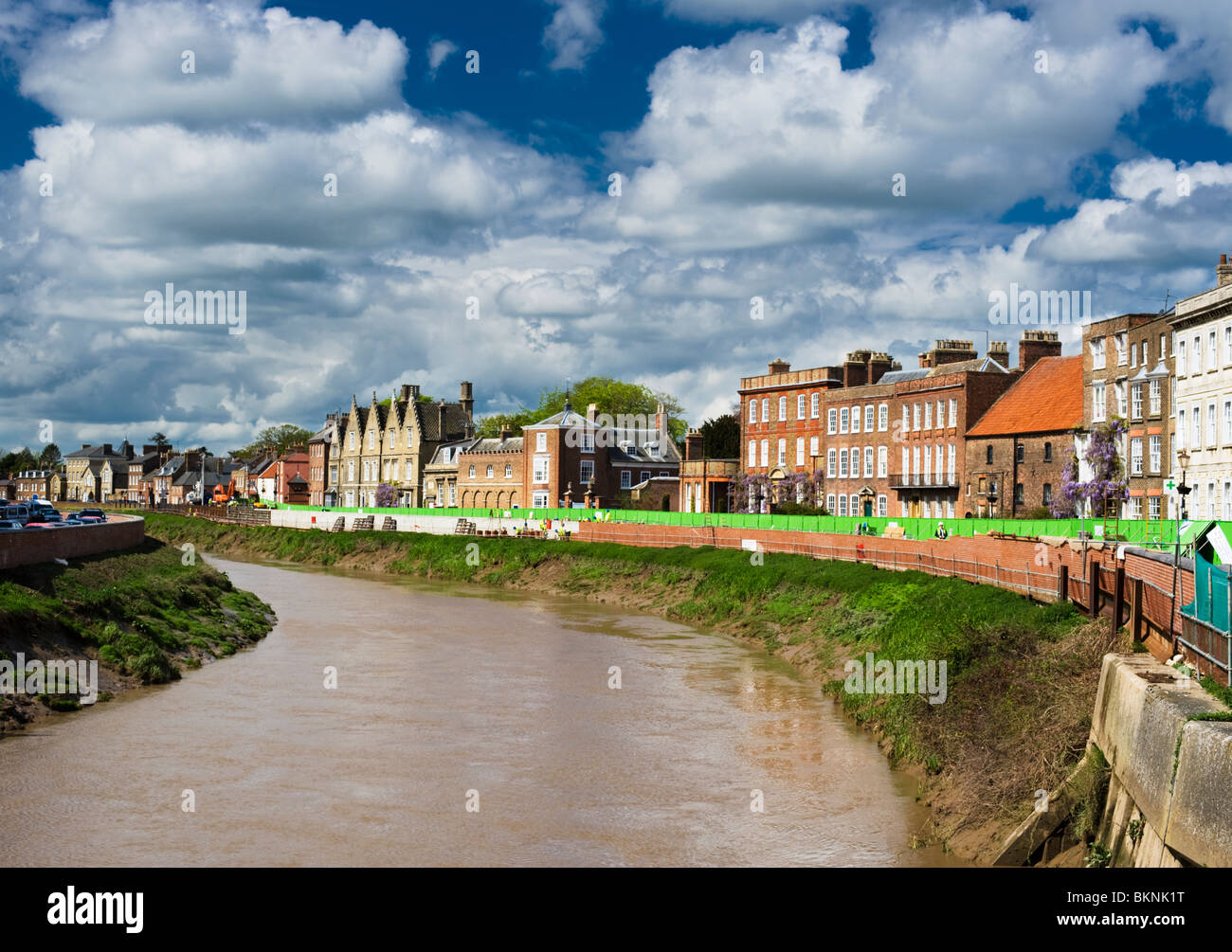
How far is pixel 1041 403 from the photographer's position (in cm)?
A: 7112

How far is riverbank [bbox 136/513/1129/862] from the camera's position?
64.6 feet

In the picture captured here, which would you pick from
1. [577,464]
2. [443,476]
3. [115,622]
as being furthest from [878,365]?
[115,622]

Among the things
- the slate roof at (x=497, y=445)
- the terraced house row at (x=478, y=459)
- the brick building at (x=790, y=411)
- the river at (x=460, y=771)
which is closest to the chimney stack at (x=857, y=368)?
the brick building at (x=790, y=411)

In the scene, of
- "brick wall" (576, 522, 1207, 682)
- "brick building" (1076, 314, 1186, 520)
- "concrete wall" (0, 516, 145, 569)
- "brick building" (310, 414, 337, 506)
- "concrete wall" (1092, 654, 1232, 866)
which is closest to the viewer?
"concrete wall" (1092, 654, 1232, 866)

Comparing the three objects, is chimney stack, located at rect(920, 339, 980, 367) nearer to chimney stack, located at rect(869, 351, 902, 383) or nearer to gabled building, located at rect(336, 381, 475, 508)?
chimney stack, located at rect(869, 351, 902, 383)

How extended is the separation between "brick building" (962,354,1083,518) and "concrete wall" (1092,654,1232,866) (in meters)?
51.9

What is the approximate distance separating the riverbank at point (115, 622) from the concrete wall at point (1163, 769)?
21525 millimetres

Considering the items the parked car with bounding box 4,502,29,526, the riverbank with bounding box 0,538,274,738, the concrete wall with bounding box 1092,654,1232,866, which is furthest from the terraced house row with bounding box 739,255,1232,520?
the parked car with bounding box 4,502,29,526

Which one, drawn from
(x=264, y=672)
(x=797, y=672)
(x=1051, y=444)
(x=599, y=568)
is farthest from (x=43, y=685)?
(x=1051, y=444)

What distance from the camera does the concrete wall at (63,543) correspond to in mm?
36781

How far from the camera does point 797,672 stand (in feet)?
123

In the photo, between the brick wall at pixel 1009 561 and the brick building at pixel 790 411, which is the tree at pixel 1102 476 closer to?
the brick wall at pixel 1009 561

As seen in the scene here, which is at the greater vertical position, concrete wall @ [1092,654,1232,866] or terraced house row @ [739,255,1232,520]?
terraced house row @ [739,255,1232,520]
